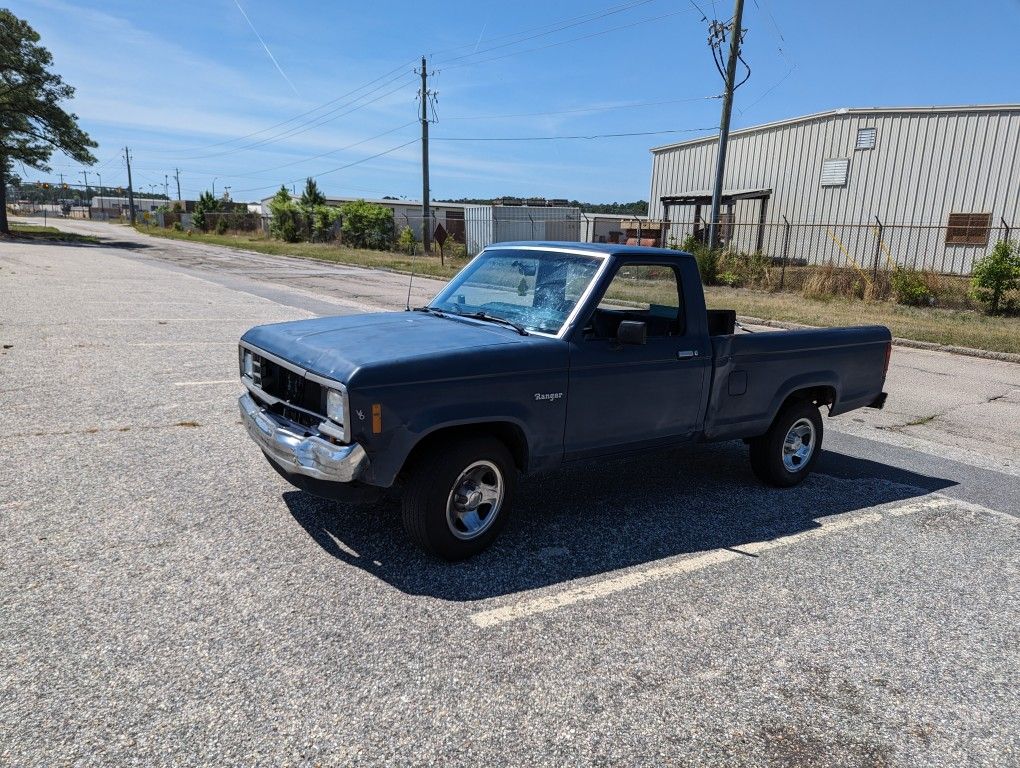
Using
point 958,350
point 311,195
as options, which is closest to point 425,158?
point 311,195

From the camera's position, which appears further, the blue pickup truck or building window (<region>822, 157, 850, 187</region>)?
building window (<region>822, 157, 850, 187</region>)

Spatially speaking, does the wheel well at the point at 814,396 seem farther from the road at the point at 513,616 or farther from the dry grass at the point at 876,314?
the dry grass at the point at 876,314

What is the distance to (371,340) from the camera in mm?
4152

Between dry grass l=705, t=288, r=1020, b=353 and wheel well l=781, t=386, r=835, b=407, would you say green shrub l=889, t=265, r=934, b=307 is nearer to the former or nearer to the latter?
dry grass l=705, t=288, r=1020, b=353

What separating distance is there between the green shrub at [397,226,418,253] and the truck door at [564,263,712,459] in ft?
116

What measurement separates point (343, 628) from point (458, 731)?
881 mm

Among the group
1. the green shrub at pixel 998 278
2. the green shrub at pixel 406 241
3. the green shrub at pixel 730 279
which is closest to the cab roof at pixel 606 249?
the green shrub at pixel 998 278

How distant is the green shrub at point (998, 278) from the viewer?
17.0 metres

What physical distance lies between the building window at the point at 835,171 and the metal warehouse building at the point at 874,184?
0.12 feet

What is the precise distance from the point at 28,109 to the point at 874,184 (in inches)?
1755

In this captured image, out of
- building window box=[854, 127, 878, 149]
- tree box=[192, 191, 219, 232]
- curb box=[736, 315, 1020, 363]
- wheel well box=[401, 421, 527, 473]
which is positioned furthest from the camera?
tree box=[192, 191, 219, 232]

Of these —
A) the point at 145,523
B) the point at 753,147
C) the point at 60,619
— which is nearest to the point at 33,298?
the point at 145,523

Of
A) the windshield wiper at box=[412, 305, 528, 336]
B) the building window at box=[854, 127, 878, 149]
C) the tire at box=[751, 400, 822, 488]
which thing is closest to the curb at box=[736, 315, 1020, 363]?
the tire at box=[751, 400, 822, 488]

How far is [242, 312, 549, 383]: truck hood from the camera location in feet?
12.3
